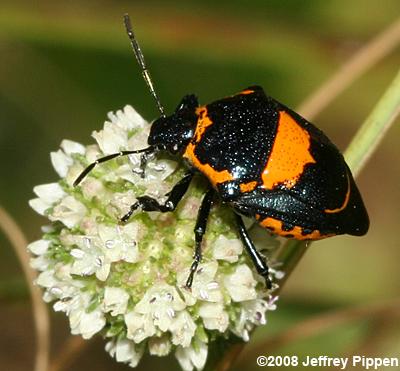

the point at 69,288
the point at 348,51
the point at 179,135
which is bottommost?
the point at 348,51

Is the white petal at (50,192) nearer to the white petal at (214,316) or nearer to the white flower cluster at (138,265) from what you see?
the white flower cluster at (138,265)

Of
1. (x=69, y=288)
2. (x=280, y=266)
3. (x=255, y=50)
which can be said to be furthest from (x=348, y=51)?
(x=69, y=288)

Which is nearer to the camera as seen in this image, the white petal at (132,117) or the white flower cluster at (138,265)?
the white flower cluster at (138,265)

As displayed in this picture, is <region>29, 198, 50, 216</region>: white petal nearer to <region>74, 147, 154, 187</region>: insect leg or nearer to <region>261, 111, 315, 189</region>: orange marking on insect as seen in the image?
<region>74, 147, 154, 187</region>: insect leg

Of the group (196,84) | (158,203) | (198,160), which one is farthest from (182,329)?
(196,84)

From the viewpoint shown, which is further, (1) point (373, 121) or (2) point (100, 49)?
(2) point (100, 49)

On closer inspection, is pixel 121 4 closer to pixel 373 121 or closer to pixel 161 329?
pixel 373 121

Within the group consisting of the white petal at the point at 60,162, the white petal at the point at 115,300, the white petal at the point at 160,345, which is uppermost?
the white petal at the point at 60,162

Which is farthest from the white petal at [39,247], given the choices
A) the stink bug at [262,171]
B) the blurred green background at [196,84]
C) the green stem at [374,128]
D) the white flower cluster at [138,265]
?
the blurred green background at [196,84]

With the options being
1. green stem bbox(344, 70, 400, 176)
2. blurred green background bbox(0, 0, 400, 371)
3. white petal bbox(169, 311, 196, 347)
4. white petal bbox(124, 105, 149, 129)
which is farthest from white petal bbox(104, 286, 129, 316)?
blurred green background bbox(0, 0, 400, 371)
